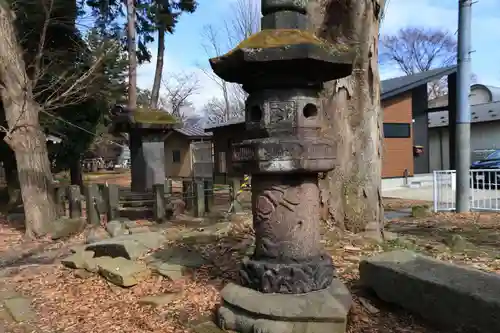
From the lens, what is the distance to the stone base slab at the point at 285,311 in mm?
3177

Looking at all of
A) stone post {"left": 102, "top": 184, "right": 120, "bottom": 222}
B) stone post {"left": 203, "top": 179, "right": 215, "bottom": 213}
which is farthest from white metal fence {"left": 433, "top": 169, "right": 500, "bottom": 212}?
stone post {"left": 102, "top": 184, "right": 120, "bottom": 222}

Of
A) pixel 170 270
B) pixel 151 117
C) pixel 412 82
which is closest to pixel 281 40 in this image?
pixel 170 270

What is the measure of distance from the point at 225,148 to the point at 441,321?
64.4 ft

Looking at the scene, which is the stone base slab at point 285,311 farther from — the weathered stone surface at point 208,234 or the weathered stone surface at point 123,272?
the weathered stone surface at point 208,234

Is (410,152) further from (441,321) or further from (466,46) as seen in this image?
(441,321)

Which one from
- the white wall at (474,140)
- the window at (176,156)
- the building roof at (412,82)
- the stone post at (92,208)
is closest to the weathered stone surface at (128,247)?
the stone post at (92,208)

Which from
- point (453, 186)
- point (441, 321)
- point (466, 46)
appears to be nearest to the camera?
point (441, 321)

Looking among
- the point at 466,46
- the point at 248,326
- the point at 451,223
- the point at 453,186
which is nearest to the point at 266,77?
the point at 248,326

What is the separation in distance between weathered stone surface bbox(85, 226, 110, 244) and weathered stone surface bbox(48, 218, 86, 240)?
0.27 meters

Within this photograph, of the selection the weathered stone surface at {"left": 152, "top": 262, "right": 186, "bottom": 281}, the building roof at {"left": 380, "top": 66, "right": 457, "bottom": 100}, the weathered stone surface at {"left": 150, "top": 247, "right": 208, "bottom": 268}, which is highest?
the building roof at {"left": 380, "top": 66, "right": 457, "bottom": 100}

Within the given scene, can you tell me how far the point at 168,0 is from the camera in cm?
1833

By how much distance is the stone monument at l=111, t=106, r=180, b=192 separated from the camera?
11616 millimetres

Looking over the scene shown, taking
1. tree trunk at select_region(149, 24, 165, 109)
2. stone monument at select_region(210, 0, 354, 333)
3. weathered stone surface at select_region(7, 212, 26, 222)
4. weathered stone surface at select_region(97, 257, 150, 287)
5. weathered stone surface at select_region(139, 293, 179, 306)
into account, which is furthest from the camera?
tree trunk at select_region(149, 24, 165, 109)

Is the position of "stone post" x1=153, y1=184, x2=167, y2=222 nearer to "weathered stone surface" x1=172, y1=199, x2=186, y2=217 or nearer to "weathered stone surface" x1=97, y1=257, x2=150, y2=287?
"weathered stone surface" x1=172, y1=199, x2=186, y2=217
